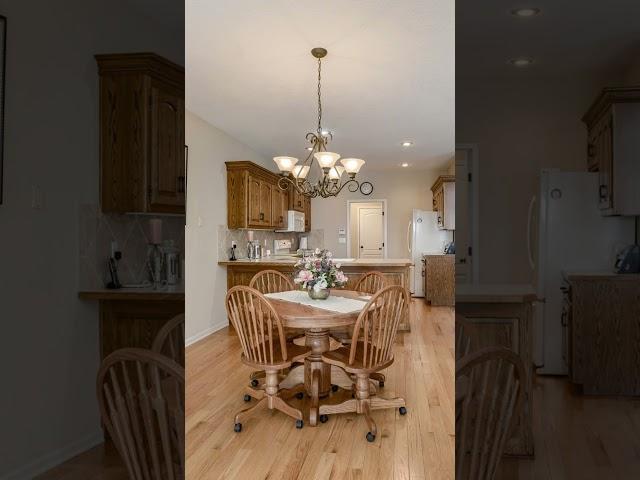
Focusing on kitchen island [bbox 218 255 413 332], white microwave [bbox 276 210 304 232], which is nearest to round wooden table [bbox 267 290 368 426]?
kitchen island [bbox 218 255 413 332]

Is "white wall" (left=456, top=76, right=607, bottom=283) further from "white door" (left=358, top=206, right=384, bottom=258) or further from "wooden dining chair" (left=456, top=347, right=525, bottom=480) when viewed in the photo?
"white door" (left=358, top=206, right=384, bottom=258)

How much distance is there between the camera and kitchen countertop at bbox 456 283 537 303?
0.22 metres

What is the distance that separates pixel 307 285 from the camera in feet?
6.74

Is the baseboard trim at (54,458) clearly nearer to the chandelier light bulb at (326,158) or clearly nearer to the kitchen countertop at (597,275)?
the kitchen countertop at (597,275)

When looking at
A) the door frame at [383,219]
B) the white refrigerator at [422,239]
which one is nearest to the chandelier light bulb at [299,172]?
the white refrigerator at [422,239]

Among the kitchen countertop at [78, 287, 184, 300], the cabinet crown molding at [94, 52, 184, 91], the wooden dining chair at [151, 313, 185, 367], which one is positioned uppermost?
the cabinet crown molding at [94, 52, 184, 91]

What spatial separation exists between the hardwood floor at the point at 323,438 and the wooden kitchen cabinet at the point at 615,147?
4.06ft

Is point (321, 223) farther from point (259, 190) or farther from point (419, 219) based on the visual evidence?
point (259, 190)

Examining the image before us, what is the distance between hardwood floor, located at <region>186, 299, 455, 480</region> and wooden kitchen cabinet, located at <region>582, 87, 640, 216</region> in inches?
48.7

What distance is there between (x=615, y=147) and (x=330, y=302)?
1.83 meters

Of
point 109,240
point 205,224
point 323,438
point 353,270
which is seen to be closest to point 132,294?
point 109,240

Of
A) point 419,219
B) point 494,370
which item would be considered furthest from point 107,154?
point 419,219

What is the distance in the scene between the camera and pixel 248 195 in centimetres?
345

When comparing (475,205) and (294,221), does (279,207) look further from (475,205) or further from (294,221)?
(475,205)
